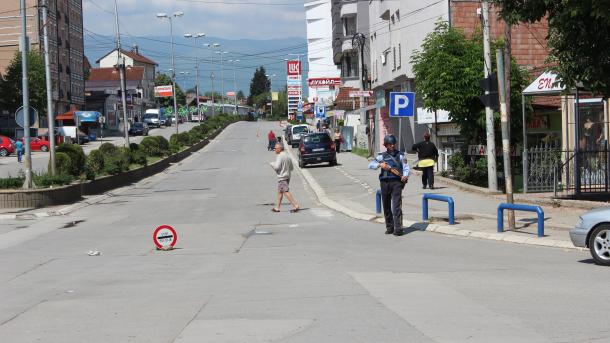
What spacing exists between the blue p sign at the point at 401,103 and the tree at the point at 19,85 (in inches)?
2288

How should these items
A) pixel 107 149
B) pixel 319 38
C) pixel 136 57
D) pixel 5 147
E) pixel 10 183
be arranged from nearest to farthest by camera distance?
1. pixel 10 183
2. pixel 107 149
3. pixel 5 147
4. pixel 319 38
5. pixel 136 57

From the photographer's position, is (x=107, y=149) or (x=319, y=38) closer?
(x=107, y=149)

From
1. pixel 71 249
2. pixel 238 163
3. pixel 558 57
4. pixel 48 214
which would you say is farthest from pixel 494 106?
pixel 238 163

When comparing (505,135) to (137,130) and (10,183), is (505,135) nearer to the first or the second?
(10,183)

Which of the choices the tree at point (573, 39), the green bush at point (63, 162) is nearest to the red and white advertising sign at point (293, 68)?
the green bush at point (63, 162)

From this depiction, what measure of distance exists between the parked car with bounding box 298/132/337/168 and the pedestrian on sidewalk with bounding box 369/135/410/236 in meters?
26.3

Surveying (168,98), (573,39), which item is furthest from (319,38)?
(573,39)

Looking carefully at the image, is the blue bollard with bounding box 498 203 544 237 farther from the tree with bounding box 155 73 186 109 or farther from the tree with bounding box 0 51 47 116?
the tree with bounding box 155 73 186 109

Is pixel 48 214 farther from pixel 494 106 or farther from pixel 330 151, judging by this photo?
pixel 330 151

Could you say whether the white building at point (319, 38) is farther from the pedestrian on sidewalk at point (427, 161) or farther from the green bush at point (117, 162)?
the pedestrian on sidewalk at point (427, 161)

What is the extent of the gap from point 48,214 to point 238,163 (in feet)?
89.4

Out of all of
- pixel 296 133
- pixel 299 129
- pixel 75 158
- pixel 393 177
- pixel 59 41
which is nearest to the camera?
pixel 393 177

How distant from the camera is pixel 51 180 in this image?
25.9 meters

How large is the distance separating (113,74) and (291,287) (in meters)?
143
